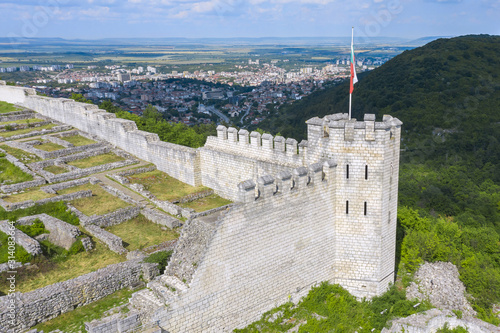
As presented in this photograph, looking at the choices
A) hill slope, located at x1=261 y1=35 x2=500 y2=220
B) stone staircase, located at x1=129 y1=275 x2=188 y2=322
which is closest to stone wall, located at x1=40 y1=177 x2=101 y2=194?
stone staircase, located at x1=129 y1=275 x2=188 y2=322

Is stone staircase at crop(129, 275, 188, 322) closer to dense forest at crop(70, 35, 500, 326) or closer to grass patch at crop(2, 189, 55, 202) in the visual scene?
dense forest at crop(70, 35, 500, 326)

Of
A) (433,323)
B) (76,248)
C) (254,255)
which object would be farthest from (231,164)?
(433,323)

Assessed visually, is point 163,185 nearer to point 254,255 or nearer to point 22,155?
point 22,155

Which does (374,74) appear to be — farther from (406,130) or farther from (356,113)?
(406,130)

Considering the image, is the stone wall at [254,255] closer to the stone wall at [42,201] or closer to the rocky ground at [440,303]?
the rocky ground at [440,303]

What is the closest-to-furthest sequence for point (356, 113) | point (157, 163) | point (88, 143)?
1. point (157, 163)
2. point (88, 143)
3. point (356, 113)

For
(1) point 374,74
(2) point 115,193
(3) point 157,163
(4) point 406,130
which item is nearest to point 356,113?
(4) point 406,130
